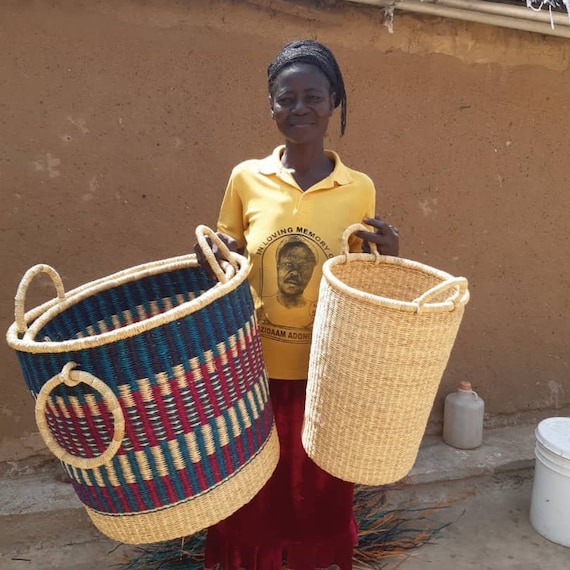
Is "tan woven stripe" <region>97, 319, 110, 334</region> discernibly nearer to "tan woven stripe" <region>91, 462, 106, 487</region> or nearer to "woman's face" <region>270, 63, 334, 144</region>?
"tan woven stripe" <region>91, 462, 106, 487</region>

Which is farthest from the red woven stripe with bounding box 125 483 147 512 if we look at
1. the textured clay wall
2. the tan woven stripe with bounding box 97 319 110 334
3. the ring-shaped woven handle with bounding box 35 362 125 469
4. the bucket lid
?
the bucket lid

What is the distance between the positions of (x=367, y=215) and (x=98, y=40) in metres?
1.27

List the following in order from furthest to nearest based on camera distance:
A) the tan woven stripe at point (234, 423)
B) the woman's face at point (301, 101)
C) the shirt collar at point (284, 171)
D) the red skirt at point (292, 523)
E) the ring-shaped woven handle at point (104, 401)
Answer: the red skirt at point (292, 523), the shirt collar at point (284, 171), the woman's face at point (301, 101), the tan woven stripe at point (234, 423), the ring-shaped woven handle at point (104, 401)

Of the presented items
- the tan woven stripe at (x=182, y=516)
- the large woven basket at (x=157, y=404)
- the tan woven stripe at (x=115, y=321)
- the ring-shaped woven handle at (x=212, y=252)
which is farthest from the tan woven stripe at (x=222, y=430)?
the tan woven stripe at (x=115, y=321)

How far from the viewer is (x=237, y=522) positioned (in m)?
1.83

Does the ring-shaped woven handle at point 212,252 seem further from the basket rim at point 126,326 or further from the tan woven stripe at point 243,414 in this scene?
the tan woven stripe at point 243,414

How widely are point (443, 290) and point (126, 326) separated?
2.35 feet

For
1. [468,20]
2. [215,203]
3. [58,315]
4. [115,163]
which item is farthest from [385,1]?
[58,315]

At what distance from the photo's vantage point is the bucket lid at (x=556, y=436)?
7.70 ft

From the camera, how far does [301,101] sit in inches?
59.0

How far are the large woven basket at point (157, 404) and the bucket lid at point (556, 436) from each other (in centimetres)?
138

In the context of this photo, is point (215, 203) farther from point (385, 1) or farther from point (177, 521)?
point (177, 521)

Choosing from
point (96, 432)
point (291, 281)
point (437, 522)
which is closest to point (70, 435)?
point (96, 432)

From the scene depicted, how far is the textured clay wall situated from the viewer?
222cm
